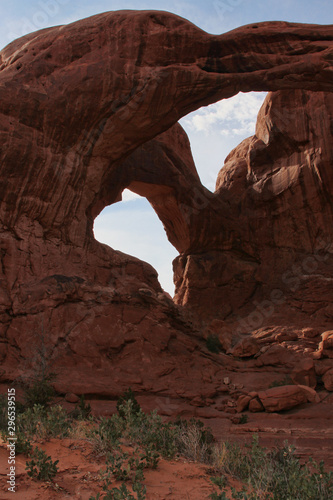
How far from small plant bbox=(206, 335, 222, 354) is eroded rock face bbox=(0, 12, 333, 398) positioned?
1.09 meters

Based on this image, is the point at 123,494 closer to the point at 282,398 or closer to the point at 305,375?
the point at 282,398

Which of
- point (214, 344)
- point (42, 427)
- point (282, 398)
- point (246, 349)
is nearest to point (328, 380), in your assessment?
point (282, 398)

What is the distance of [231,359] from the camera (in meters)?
16.1

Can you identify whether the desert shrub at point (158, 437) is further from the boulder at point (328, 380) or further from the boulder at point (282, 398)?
the boulder at point (328, 380)

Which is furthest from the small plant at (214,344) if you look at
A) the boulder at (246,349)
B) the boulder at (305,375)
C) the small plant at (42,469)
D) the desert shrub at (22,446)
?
the small plant at (42,469)

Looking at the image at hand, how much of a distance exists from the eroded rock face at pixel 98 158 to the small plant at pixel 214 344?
109cm

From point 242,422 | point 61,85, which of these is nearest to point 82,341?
point 242,422

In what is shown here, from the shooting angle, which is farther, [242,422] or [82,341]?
[82,341]

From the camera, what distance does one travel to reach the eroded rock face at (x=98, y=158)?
13.1 m

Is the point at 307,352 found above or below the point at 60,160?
below

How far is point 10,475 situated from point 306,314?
63.6ft

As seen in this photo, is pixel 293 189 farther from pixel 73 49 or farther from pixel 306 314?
pixel 73 49

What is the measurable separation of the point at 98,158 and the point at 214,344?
28.2ft

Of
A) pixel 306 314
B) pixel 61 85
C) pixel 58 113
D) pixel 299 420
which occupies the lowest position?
pixel 299 420
